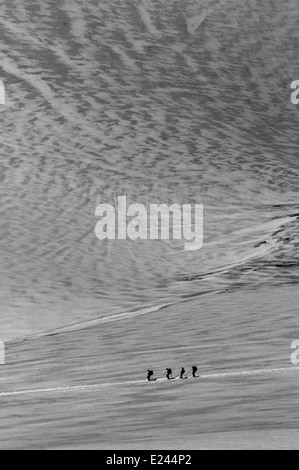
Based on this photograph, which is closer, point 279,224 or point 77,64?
point 279,224

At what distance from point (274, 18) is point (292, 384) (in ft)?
29.6

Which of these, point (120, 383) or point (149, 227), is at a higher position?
point (149, 227)

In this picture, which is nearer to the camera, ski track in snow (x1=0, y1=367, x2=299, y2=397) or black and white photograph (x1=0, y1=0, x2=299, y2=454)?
black and white photograph (x1=0, y1=0, x2=299, y2=454)

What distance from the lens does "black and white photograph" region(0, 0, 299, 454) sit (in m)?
3.66

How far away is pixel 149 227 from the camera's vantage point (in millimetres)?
7652

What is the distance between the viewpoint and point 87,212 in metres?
7.87

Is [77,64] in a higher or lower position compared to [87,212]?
higher

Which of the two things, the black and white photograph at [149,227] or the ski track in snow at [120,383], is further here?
the ski track in snow at [120,383]

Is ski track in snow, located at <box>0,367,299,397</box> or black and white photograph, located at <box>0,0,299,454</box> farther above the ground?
black and white photograph, located at <box>0,0,299,454</box>

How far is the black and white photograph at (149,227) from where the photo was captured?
366 centimetres

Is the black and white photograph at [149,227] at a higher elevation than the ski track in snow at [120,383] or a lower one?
higher
